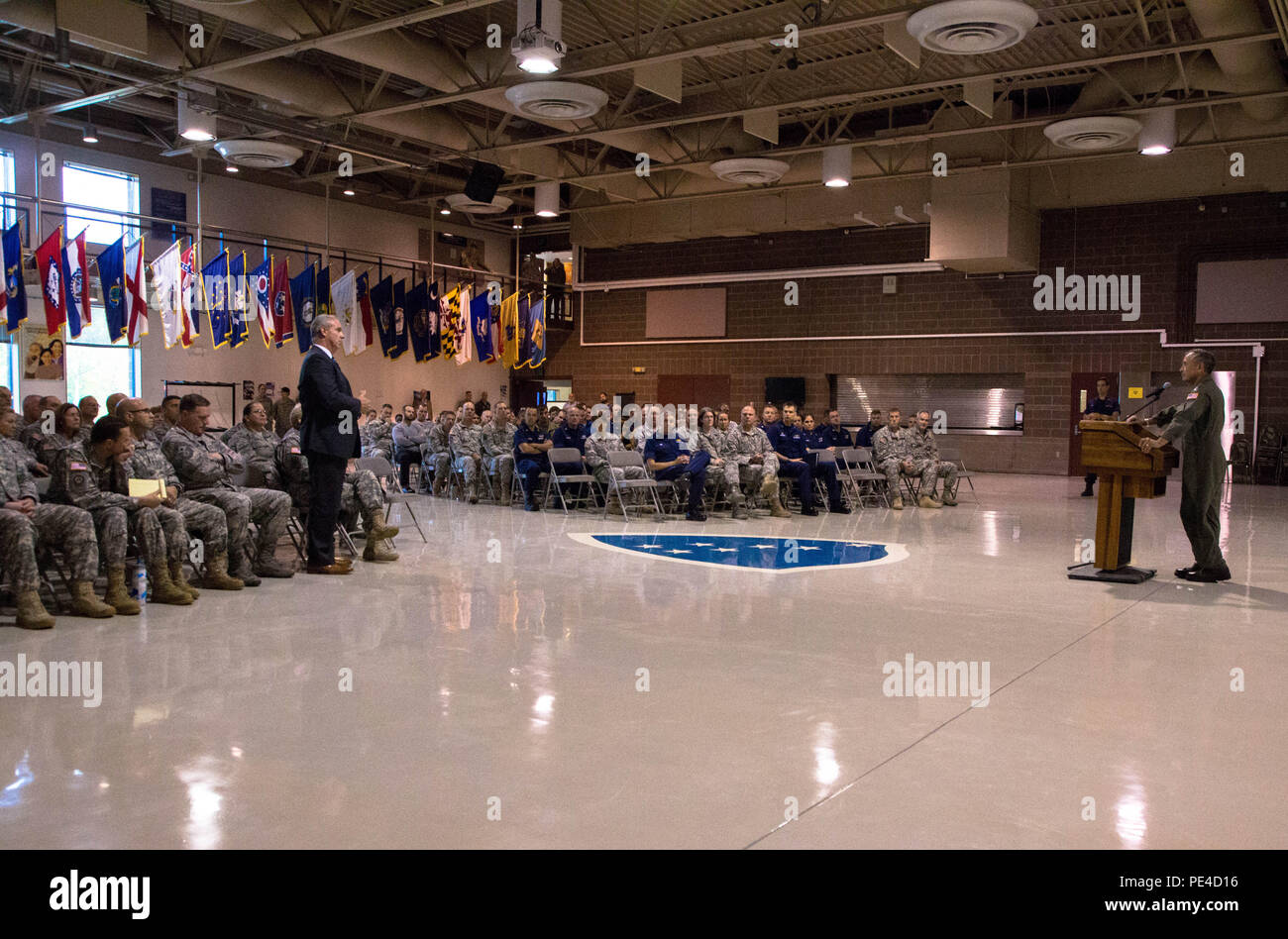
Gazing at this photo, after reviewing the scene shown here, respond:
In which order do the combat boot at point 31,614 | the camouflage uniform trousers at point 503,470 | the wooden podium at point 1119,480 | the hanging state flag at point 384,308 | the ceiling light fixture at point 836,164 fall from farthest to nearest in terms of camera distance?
the hanging state flag at point 384,308 < the ceiling light fixture at point 836,164 < the camouflage uniform trousers at point 503,470 < the wooden podium at point 1119,480 < the combat boot at point 31,614

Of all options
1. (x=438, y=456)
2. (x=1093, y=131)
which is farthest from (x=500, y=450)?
(x=1093, y=131)

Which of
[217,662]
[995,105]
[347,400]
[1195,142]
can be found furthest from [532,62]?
[1195,142]

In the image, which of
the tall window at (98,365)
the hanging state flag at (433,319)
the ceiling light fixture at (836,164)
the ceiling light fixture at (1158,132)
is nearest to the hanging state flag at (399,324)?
the hanging state flag at (433,319)

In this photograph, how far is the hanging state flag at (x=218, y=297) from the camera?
16.5 meters

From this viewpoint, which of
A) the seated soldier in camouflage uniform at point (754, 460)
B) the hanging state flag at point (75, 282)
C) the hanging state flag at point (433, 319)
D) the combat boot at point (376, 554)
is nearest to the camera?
the combat boot at point (376, 554)

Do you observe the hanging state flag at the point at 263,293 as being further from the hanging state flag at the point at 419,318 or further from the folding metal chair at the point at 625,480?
the folding metal chair at the point at 625,480

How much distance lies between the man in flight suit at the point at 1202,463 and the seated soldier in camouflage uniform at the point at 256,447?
6.08 metres

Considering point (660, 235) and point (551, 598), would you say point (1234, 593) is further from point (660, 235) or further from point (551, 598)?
point (660, 235)

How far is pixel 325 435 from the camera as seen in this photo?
691cm

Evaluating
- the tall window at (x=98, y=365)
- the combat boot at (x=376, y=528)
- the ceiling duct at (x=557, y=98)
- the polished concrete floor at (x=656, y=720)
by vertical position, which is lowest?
the polished concrete floor at (x=656, y=720)

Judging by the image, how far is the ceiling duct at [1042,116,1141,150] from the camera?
41.7 ft

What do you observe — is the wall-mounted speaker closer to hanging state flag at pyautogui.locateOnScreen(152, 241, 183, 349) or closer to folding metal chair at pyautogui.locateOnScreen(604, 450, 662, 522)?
hanging state flag at pyautogui.locateOnScreen(152, 241, 183, 349)

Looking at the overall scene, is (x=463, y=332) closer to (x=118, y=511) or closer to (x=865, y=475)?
(x=865, y=475)

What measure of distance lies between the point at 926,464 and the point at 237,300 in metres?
11.3
